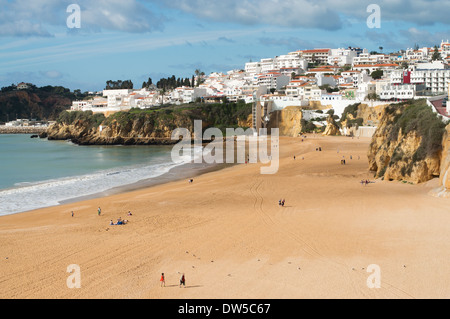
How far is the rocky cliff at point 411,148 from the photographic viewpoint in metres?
19.9

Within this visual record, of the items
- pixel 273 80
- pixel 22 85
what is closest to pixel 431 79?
pixel 273 80

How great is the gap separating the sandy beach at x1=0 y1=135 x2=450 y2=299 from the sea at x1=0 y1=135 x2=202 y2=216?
3170mm

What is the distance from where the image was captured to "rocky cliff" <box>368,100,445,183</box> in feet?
65.4

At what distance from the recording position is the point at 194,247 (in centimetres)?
1362

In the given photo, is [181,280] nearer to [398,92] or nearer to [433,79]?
[398,92]

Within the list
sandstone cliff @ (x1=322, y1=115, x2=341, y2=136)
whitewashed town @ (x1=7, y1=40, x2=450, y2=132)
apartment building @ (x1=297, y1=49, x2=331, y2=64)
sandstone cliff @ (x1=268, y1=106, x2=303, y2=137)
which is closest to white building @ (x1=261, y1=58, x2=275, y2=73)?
whitewashed town @ (x1=7, y1=40, x2=450, y2=132)

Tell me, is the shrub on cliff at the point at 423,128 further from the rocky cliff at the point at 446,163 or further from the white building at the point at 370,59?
the white building at the point at 370,59

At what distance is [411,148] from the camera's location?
846 inches

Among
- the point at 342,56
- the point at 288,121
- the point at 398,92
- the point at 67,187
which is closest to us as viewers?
the point at 67,187

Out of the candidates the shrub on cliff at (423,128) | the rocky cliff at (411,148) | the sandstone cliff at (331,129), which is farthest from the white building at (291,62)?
the shrub on cliff at (423,128)

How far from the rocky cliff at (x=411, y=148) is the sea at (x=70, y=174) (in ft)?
47.6

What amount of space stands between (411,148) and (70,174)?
73.9 ft
